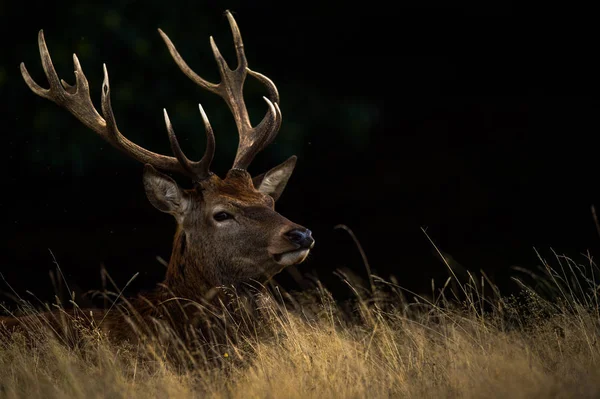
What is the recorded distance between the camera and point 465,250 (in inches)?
491

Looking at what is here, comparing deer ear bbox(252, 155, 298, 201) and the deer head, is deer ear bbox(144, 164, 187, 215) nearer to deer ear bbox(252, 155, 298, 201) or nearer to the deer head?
the deer head

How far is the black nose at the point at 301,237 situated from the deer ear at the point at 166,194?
779 mm

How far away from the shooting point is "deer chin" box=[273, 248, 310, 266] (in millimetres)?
5664

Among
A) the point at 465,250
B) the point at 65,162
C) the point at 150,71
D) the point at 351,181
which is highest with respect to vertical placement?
the point at 150,71

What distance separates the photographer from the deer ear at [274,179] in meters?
6.49

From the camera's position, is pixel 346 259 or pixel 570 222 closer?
pixel 346 259

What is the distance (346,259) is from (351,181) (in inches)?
38.5

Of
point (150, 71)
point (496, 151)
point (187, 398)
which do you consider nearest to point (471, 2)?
point (496, 151)

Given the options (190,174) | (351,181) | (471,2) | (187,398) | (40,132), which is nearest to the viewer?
A: (187,398)

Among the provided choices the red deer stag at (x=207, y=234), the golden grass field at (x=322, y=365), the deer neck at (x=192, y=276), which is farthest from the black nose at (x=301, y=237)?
the deer neck at (x=192, y=276)

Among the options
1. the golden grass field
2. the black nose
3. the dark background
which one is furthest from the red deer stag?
the dark background

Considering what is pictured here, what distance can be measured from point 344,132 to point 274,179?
121 inches

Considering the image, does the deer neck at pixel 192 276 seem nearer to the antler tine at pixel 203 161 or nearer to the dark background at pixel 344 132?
the antler tine at pixel 203 161

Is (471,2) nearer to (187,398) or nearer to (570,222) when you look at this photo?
(570,222)
